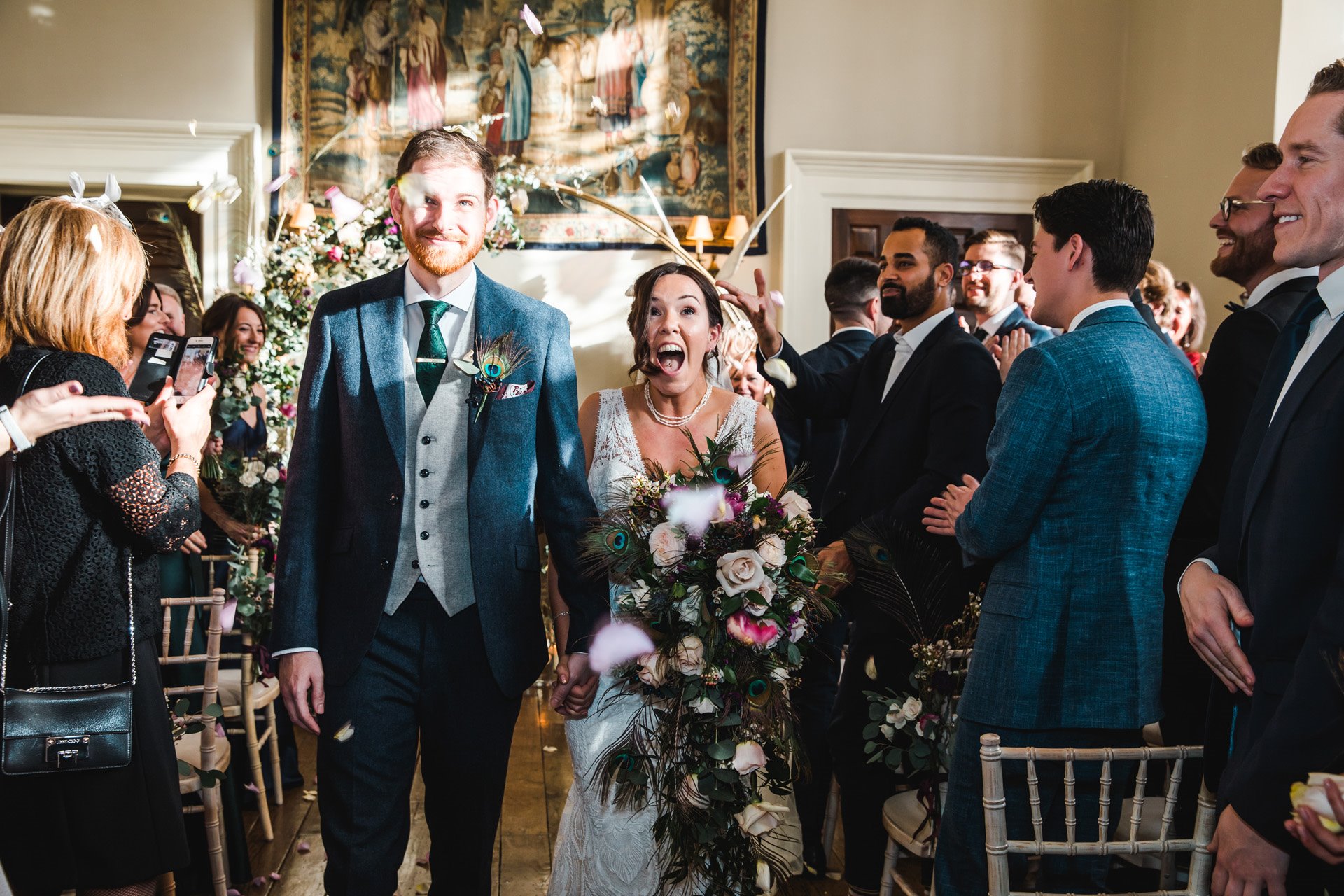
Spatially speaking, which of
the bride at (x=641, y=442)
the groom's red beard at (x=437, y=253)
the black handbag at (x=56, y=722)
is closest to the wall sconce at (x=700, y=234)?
the bride at (x=641, y=442)

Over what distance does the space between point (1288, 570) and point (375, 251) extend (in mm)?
4563

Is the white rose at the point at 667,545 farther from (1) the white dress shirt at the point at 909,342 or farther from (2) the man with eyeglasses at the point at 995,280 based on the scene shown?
(2) the man with eyeglasses at the point at 995,280

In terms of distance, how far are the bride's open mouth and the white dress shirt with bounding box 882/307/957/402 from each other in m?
0.79

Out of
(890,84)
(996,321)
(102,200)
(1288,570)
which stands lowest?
(1288,570)

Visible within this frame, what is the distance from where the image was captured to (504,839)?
11.6ft

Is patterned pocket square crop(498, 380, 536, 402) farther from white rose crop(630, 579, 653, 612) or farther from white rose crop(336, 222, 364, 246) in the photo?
white rose crop(336, 222, 364, 246)

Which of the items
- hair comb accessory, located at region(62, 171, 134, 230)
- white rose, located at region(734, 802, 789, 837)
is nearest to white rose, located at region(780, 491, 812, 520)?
white rose, located at region(734, 802, 789, 837)

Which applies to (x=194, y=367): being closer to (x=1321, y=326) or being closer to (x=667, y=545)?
(x=667, y=545)

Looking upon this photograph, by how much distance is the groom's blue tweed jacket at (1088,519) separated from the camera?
208cm

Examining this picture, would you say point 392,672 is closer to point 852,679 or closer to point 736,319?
point 852,679

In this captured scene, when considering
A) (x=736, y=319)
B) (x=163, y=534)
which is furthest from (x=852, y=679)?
(x=736, y=319)

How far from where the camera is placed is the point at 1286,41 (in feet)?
18.9

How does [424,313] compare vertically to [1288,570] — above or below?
above

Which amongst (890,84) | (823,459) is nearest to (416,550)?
(823,459)
